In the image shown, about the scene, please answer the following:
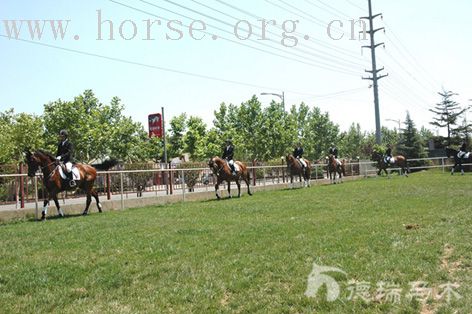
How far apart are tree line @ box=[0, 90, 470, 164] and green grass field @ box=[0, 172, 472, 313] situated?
116 ft

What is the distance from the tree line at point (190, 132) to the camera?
4969cm

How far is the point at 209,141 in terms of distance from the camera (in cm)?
6462

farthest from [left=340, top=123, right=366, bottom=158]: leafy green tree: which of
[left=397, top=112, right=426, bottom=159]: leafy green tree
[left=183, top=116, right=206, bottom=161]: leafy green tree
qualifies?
[left=183, top=116, right=206, bottom=161]: leafy green tree

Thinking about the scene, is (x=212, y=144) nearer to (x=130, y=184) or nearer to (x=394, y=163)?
(x=394, y=163)

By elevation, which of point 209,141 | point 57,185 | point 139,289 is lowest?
point 139,289

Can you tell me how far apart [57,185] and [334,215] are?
9.43 metres

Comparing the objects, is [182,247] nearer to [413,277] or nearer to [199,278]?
[199,278]

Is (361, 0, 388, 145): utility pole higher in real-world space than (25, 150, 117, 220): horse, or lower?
higher

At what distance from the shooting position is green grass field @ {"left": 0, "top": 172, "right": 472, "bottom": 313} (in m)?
5.25

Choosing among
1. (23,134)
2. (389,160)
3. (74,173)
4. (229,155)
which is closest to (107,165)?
(74,173)

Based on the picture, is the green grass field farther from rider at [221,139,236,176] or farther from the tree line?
the tree line

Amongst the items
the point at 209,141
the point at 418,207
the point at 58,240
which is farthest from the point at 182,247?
the point at 209,141

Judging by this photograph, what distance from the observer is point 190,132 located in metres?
63.3

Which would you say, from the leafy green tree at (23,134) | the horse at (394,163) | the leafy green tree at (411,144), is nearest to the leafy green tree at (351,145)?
the leafy green tree at (411,144)
